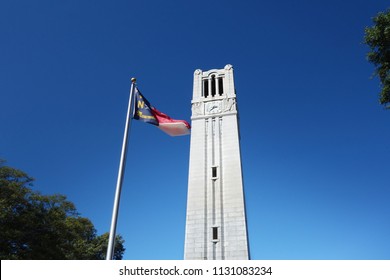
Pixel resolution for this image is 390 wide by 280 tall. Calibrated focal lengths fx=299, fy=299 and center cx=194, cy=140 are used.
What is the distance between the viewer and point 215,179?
33.6m

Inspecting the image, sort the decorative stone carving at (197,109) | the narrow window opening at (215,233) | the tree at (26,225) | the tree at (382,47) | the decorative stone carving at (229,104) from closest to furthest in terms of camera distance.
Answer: the tree at (382,47), the tree at (26,225), the narrow window opening at (215,233), the decorative stone carving at (229,104), the decorative stone carving at (197,109)

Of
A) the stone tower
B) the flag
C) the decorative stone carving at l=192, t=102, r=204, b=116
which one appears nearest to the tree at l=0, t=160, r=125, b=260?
the stone tower

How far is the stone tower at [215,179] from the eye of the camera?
2926 centimetres

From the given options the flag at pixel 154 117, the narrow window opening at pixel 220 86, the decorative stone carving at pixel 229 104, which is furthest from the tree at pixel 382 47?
the narrow window opening at pixel 220 86

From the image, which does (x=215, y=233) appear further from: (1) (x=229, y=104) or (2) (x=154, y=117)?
(2) (x=154, y=117)

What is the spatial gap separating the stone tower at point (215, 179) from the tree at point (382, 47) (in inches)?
758

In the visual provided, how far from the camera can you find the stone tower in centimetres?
2926

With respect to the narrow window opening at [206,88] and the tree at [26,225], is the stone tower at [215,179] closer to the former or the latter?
the narrow window opening at [206,88]

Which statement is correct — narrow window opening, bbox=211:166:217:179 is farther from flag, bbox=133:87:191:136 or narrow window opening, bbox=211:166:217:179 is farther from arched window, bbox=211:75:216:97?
flag, bbox=133:87:191:136

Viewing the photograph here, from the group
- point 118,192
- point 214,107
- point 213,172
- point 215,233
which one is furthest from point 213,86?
point 118,192

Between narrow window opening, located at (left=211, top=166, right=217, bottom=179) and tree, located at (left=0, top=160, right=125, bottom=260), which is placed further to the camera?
narrow window opening, located at (left=211, top=166, right=217, bottom=179)

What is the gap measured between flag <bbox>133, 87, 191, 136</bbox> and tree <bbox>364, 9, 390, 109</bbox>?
982cm
